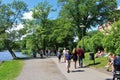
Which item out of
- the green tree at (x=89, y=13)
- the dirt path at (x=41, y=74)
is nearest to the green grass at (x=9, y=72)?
the dirt path at (x=41, y=74)

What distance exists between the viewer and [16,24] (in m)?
54.3

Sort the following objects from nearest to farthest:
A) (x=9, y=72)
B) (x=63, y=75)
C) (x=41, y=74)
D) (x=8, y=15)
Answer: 1. (x=63, y=75)
2. (x=41, y=74)
3. (x=9, y=72)
4. (x=8, y=15)

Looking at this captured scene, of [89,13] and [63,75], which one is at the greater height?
[89,13]

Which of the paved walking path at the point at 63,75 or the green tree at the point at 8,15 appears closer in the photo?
the paved walking path at the point at 63,75

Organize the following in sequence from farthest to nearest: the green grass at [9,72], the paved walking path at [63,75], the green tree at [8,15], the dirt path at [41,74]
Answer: the green tree at [8,15], the green grass at [9,72], the dirt path at [41,74], the paved walking path at [63,75]

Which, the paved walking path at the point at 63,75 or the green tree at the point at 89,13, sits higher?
the green tree at the point at 89,13

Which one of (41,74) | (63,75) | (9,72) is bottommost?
(9,72)

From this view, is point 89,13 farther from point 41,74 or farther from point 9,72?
point 41,74

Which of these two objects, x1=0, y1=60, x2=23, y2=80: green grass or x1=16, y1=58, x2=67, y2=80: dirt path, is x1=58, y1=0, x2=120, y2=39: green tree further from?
x1=16, y1=58, x2=67, y2=80: dirt path

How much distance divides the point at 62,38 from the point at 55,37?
2936 mm

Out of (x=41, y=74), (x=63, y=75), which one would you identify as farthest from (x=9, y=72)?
(x=63, y=75)

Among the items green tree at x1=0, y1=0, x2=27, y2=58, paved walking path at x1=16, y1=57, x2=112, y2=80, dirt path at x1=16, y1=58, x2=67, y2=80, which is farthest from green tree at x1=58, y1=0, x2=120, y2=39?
paved walking path at x1=16, y1=57, x2=112, y2=80

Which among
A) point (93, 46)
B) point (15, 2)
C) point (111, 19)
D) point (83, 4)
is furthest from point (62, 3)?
point (93, 46)

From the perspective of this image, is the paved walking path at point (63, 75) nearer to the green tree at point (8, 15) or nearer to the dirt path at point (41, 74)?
the dirt path at point (41, 74)
